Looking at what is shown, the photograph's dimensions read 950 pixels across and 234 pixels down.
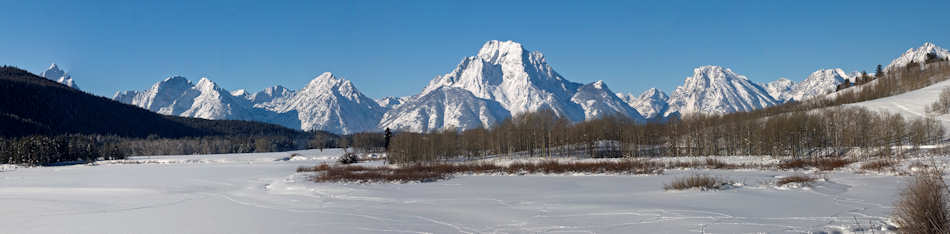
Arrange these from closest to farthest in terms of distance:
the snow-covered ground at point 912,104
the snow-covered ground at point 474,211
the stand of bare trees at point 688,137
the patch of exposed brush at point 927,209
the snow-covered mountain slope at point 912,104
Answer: the patch of exposed brush at point 927,209 < the snow-covered ground at point 474,211 < the stand of bare trees at point 688,137 < the snow-covered mountain slope at point 912,104 < the snow-covered ground at point 912,104

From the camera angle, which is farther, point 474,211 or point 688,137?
point 688,137

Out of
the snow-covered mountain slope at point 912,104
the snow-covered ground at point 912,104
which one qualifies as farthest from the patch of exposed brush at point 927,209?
the snow-covered ground at point 912,104

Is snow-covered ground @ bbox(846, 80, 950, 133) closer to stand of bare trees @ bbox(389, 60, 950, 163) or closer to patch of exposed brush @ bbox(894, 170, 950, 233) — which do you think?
stand of bare trees @ bbox(389, 60, 950, 163)

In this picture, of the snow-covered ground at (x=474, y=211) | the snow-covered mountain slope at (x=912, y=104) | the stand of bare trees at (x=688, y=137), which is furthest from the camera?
the snow-covered mountain slope at (x=912, y=104)

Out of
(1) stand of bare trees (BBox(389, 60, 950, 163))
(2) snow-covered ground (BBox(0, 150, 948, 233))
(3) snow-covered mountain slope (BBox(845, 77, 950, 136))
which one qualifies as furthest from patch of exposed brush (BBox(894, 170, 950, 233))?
(3) snow-covered mountain slope (BBox(845, 77, 950, 136))

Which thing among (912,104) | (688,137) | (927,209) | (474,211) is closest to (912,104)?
(912,104)

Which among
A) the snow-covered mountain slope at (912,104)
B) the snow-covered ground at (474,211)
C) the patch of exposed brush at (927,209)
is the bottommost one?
the snow-covered ground at (474,211)

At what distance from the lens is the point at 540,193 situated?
25.4 m

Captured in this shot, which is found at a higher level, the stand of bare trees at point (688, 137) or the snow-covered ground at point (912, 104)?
the snow-covered ground at point (912, 104)

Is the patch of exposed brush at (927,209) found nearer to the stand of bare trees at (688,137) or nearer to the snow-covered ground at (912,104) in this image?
the stand of bare trees at (688,137)

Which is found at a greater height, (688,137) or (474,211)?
(688,137)

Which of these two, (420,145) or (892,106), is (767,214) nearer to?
(420,145)

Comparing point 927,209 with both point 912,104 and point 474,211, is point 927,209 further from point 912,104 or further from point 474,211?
point 912,104

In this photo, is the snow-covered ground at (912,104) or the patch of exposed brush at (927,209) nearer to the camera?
the patch of exposed brush at (927,209)
